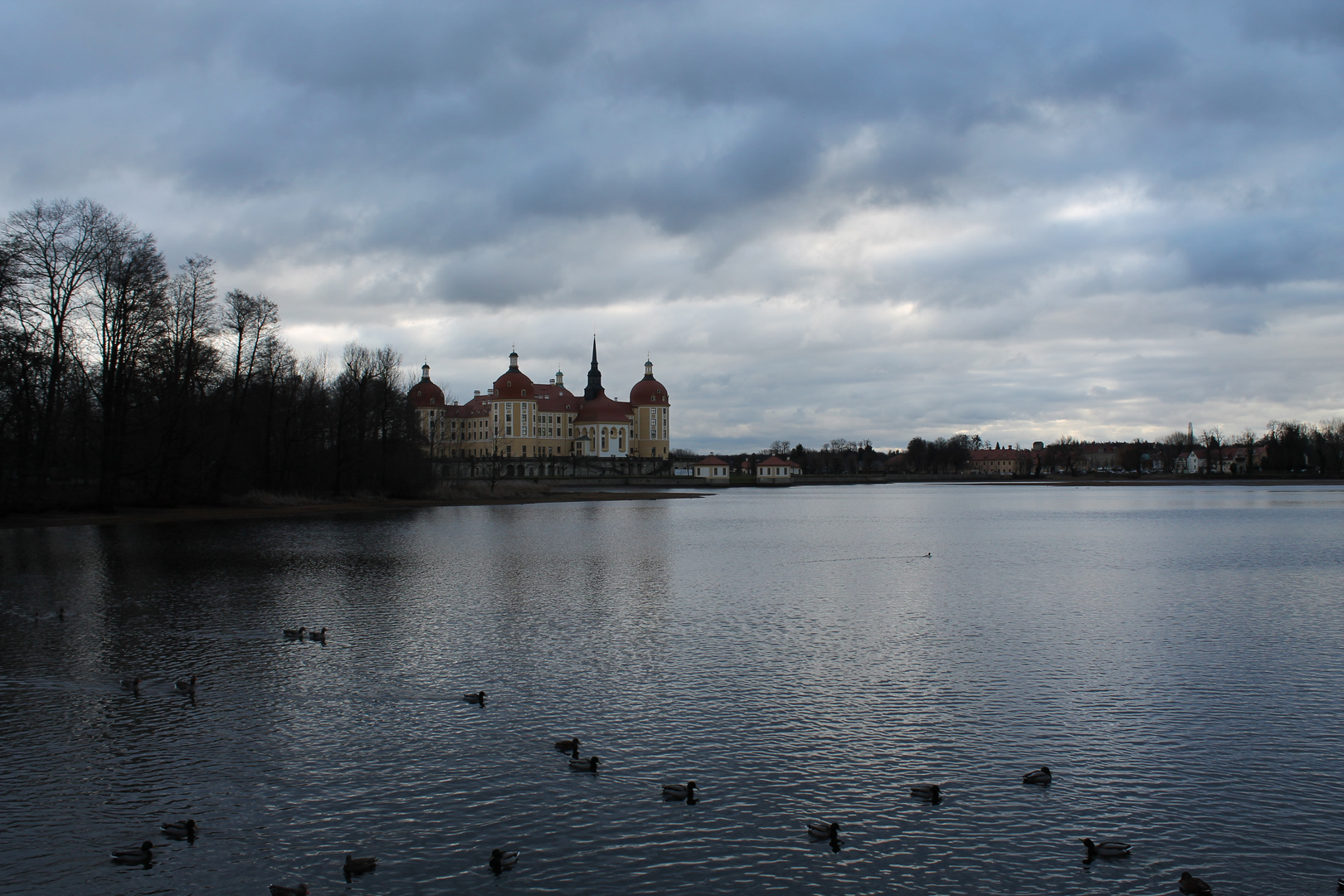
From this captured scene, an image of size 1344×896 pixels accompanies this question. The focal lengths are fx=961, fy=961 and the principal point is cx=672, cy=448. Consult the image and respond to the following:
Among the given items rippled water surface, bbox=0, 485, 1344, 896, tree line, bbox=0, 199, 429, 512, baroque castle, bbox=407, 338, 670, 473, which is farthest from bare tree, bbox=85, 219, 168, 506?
baroque castle, bbox=407, 338, 670, 473

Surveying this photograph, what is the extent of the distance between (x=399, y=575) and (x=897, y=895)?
2337cm

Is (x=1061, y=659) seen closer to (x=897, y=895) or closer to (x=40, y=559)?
(x=897, y=895)

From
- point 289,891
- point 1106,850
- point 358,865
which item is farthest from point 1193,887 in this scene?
point 289,891

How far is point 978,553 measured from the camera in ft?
122

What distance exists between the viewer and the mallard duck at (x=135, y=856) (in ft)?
28.5

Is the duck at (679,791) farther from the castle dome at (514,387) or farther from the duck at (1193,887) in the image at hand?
the castle dome at (514,387)

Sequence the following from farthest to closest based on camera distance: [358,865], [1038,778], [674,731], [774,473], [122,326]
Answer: [774,473]
[122,326]
[674,731]
[1038,778]
[358,865]

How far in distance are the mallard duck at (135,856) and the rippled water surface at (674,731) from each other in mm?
144

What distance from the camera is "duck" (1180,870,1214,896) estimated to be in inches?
317

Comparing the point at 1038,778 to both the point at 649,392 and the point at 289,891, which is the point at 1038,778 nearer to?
the point at 289,891

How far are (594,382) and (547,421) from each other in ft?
58.4

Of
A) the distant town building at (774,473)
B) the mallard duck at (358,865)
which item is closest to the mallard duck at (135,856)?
the mallard duck at (358,865)

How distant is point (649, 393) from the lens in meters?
175

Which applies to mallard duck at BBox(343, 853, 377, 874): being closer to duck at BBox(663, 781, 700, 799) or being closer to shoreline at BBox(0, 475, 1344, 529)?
duck at BBox(663, 781, 700, 799)
